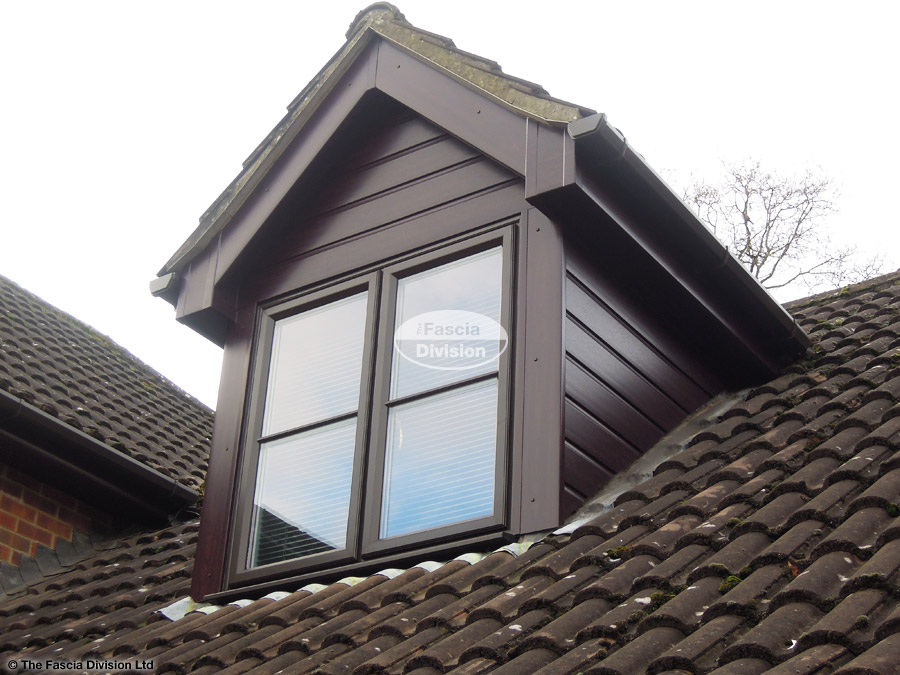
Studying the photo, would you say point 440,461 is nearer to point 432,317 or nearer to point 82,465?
point 432,317

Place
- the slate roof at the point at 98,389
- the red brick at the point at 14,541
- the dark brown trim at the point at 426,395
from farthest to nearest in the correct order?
the slate roof at the point at 98,389, the red brick at the point at 14,541, the dark brown trim at the point at 426,395

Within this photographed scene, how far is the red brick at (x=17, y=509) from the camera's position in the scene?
21.8 ft

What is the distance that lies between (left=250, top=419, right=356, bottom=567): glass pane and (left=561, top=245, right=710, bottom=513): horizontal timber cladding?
106 centimetres

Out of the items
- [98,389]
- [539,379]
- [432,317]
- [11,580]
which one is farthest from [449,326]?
[98,389]

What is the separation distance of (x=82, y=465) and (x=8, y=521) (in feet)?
1.91

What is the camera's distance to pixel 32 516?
6.80 meters

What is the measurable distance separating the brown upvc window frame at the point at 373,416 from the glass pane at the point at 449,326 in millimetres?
42

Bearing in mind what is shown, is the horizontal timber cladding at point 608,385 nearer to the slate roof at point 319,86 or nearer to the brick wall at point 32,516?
the slate roof at point 319,86

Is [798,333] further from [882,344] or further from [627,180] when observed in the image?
[627,180]

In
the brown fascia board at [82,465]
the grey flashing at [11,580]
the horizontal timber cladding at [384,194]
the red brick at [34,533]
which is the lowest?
the grey flashing at [11,580]

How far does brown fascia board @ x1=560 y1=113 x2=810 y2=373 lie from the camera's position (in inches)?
185

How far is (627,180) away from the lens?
4.82m

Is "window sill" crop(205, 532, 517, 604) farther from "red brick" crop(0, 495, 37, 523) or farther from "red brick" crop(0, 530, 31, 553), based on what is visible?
"red brick" crop(0, 495, 37, 523)

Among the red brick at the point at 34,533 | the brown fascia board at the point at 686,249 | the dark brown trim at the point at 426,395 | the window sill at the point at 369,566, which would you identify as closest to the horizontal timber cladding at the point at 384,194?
the dark brown trim at the point at 426,395
